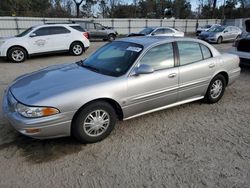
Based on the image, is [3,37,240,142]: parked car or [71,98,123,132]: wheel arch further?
[71,98,123,132]: wheel arch

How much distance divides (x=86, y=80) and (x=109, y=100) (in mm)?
452

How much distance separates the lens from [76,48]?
→ 11.8m

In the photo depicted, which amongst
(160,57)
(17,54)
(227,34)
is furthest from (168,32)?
(160,57)

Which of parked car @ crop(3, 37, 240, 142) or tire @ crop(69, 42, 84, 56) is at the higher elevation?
parked car @ crop(3, 37, 240, 142)

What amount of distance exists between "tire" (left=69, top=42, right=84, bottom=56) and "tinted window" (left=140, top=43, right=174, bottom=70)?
8313 mm

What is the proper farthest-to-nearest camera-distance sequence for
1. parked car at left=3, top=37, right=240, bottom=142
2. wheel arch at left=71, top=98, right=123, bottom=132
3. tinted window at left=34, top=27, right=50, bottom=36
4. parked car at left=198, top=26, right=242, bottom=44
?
parked car at left=198, top=26, right=242, bottom=44, tinted window at left=34, top=27, right=50, bottom=36, wheel arch at left=71, top=98, right=123, bottom=132, parked car at left=3, top=37, right=240, bottom=142

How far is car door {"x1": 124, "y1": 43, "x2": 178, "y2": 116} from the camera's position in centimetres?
370

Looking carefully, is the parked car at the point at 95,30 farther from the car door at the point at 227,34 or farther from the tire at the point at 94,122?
the tire at the point at 94,122

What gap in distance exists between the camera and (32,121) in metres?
3.02

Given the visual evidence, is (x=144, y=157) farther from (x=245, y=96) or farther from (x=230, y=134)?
(x=245, y=96)

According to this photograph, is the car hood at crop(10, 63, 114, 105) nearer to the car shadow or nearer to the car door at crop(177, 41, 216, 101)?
the car shadow

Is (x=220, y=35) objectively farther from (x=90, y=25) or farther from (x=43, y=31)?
(x=43, y=31)

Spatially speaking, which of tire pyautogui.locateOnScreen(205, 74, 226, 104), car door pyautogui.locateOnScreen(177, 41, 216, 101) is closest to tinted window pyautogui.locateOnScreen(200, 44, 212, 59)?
car door pyautogui.locateOnScreen(177, 41, 216, 101)

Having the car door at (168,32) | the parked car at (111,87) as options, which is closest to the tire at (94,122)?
the parked car at (111,87)
